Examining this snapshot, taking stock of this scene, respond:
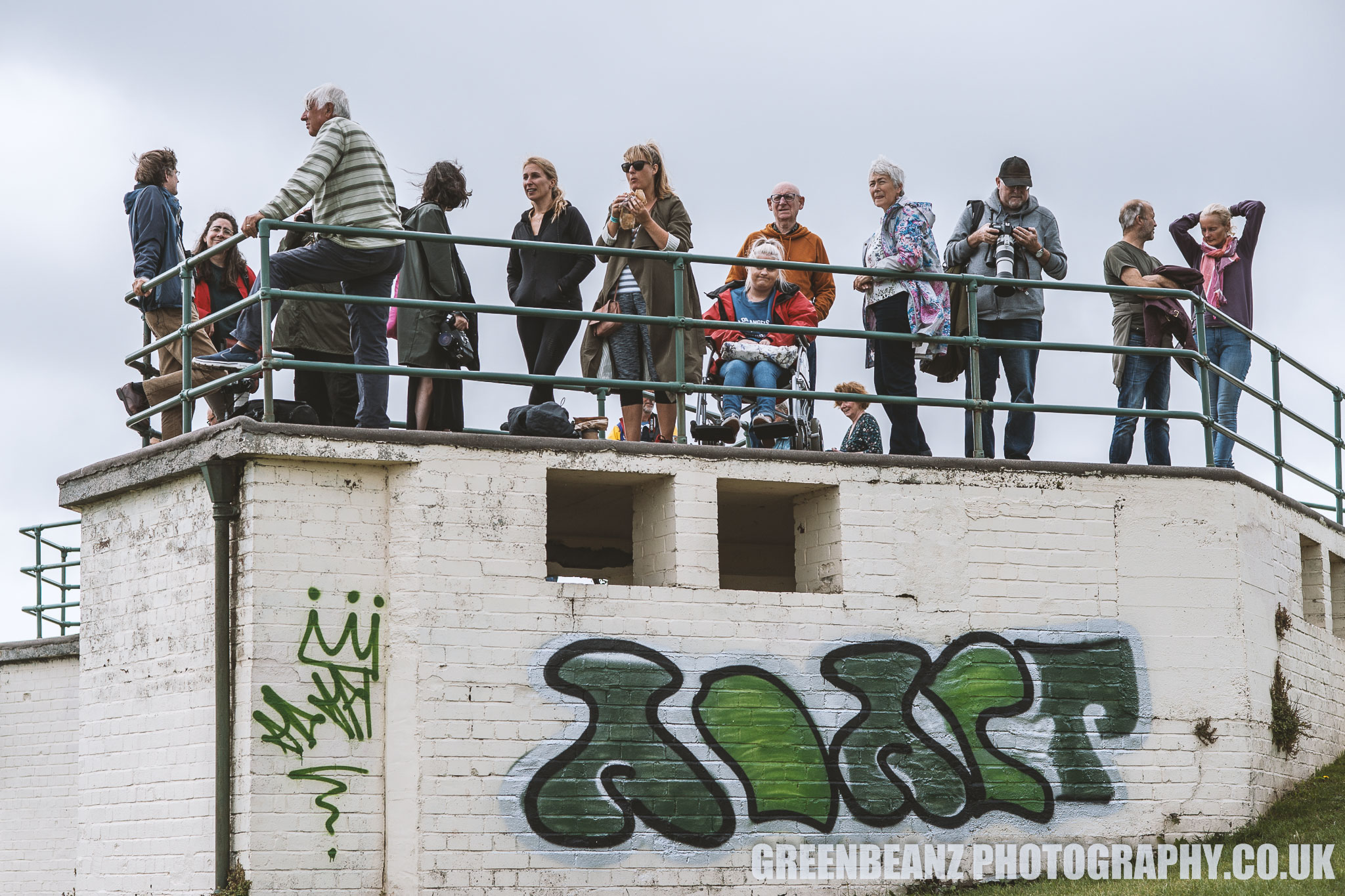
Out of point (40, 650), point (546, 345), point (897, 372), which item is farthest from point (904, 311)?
point (40, 650)

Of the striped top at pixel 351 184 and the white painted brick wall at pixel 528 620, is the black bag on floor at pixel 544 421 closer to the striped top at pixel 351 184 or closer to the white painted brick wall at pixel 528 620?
the white painted brick wall at pixel 528 620

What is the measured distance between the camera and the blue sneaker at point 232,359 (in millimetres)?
10352

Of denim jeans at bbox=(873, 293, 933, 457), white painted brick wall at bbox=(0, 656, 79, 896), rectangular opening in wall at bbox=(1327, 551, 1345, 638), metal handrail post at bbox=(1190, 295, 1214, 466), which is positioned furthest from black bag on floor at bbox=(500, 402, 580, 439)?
rectangular opening in wall at bbox=(1327, 551, 1345, 638)

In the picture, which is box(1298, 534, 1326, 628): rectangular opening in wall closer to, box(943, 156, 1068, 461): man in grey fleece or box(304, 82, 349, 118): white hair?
box(943, 156, 1068, 461): man in grey fleece

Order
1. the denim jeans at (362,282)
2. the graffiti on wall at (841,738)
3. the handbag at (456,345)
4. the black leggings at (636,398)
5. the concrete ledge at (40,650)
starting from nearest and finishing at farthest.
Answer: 1. the graffiti on wall at (841,738)
2. the denim jeans at (362,282)
3. the handbag at (456,345)
4. the black leggings at (636,398)
5. the concrete ledge at (40,650)

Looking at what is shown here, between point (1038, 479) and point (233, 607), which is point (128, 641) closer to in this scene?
A: point (233, 607)

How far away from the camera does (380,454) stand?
9.52 metres

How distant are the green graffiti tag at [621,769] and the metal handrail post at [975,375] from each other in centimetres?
257

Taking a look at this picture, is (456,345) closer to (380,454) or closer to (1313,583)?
(380,454)

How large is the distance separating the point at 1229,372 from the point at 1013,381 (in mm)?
2083

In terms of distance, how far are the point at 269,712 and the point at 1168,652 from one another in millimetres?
5603

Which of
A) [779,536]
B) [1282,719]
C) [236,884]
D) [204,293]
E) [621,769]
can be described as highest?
[204,293]

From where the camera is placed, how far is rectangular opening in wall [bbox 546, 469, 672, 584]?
10.2 metres

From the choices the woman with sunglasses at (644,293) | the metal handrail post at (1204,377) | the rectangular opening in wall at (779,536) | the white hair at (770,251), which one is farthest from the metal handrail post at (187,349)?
the metal handrail post at (1204,377)
